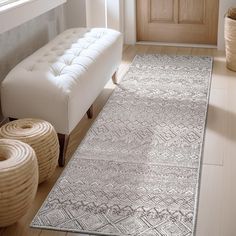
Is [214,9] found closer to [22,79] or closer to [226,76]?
[226,76]

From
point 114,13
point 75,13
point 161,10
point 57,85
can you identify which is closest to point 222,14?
point 161,10

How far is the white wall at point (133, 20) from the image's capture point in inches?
175

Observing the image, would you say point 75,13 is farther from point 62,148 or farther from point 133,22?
point 62,148

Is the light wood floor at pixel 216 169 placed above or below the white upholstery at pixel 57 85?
below

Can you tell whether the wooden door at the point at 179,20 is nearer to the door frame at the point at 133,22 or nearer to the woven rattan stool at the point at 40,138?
the door frame at the point at 133,22

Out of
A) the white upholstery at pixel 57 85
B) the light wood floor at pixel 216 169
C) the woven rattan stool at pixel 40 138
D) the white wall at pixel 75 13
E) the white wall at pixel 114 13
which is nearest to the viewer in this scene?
the light wood floor at pixel 216 169

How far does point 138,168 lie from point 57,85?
603 mm

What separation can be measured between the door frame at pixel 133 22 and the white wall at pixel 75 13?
723mm

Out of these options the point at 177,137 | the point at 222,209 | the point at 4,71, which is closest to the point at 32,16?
the point at 4,71

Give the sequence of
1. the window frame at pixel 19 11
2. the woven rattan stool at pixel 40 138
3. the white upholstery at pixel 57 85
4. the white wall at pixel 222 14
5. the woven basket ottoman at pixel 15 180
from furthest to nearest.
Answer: the white wall at pixel 222 14 < the window frame at pixel 19 11 < the white upholstery at pixel 57 85 < the woven rattan stool at pixel 40 138 < the woven basket ottoman at pixel 15 180

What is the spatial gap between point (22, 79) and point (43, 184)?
567 mm

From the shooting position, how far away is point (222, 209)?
2121mm

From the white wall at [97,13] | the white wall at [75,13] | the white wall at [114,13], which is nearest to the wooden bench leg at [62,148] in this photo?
the white wall at [75,13]

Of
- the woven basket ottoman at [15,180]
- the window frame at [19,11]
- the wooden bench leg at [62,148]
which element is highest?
the window frame at [19,11]
